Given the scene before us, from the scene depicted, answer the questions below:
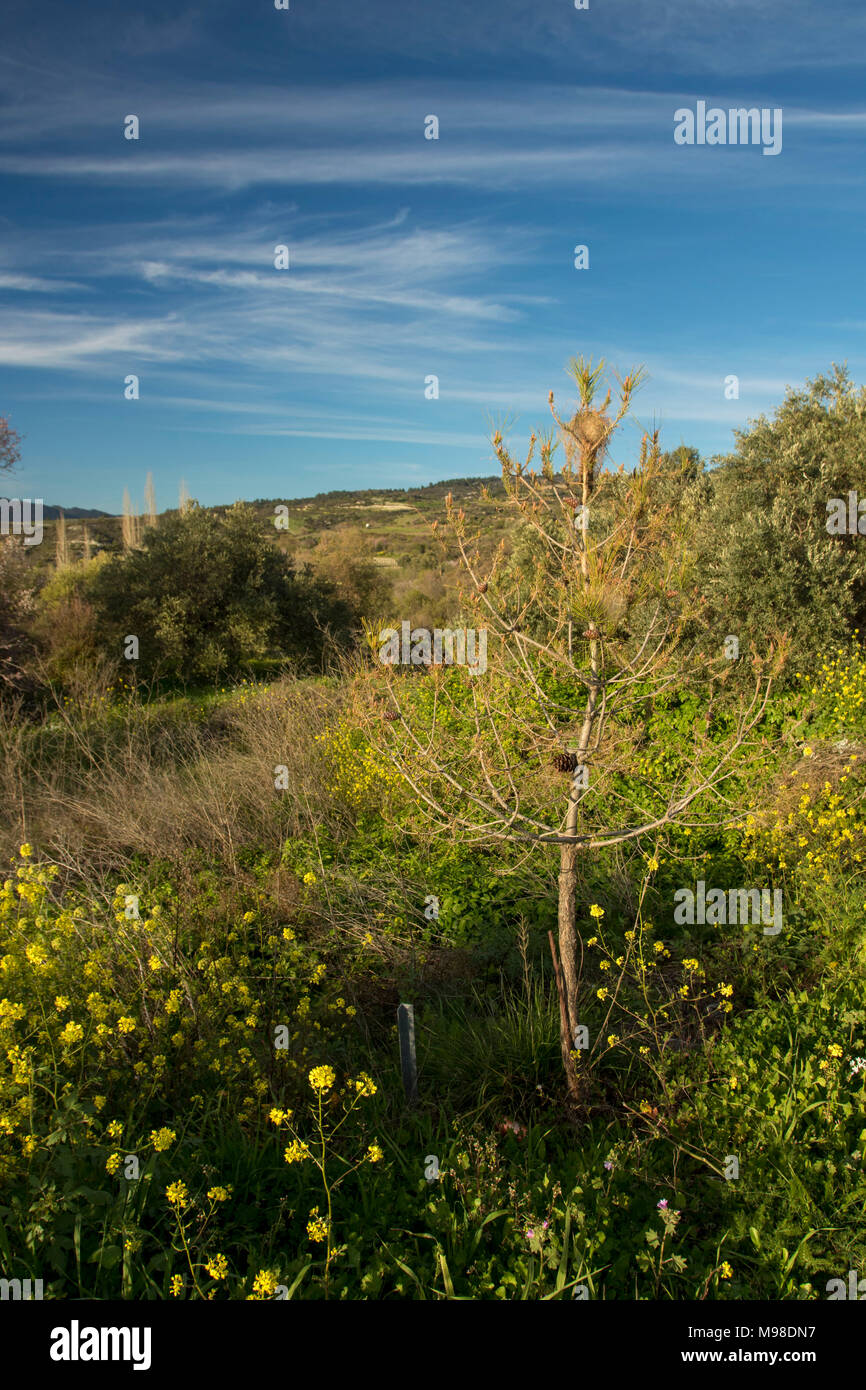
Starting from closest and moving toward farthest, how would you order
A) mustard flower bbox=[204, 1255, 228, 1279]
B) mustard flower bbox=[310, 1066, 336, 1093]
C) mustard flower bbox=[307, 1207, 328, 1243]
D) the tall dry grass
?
1. mustard flower bbox=[204, 1255, 228, 1279]
2. mustard flower bbox=[307, 1207, 328, 1243]
3. mustard flower bbox=[310, 1066, 336, 1093]
4. the tall dry grass

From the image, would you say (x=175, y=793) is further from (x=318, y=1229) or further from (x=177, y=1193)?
(x=318, y=1229)

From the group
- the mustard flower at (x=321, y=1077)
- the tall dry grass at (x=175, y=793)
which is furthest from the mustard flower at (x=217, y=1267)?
the tall dry grass at (x=175, y=793)

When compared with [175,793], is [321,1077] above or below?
below

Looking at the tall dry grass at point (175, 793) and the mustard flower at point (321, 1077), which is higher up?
the tall dry grass at point (175, 793)

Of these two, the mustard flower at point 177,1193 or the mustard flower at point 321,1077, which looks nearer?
the mustard flower at point 177,1193

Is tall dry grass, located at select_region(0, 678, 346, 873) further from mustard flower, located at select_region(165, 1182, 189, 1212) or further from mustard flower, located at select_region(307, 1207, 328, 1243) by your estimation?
mustard flower, located at select_region(307, 1207, 328, 1243)

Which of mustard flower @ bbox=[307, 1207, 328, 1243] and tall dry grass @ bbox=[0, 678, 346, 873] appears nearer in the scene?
mustard flower @ bbox=[307, 1207, 328, 1243]

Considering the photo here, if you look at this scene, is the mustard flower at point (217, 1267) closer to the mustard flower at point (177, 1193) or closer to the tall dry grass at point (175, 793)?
the mustard flower at point (177, 1193)

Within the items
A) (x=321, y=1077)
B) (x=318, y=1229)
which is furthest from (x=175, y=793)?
(x=318, y=1229)

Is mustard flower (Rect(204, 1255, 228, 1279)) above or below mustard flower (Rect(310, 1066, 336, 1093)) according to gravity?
below

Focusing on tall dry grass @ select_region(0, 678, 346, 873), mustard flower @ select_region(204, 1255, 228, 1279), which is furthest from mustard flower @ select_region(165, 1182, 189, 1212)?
tall dry grass @ select_region(0, 678, 346, 873)

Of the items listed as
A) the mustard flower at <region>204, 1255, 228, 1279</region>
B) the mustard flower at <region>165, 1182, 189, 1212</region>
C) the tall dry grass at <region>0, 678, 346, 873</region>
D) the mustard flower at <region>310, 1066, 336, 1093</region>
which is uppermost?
the tall dry grass at <region>0, 678, 346, 873</region>
